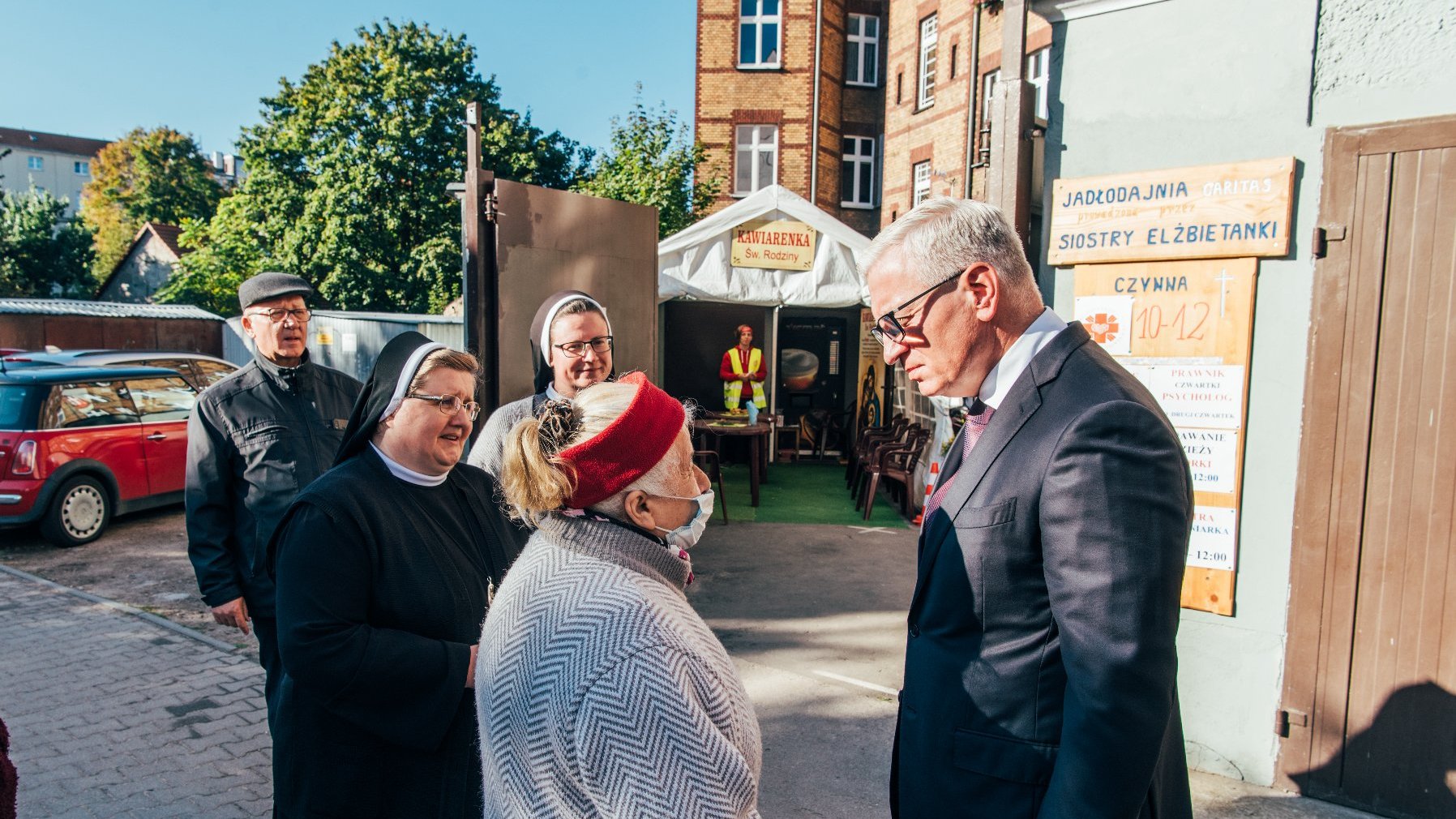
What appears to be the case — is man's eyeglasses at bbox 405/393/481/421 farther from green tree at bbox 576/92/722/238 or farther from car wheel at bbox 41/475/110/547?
green tree at bbox 576/92/722/238

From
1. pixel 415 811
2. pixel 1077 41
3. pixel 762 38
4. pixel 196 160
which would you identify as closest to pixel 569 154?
pixel 762 38

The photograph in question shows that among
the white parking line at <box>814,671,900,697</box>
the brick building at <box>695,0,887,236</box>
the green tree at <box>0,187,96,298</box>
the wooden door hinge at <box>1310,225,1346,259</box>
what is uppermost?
the brick building at <box>695,0,887,236</box>

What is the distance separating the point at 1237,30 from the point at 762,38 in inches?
784

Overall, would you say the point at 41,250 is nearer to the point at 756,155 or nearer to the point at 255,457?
the point at 756,155

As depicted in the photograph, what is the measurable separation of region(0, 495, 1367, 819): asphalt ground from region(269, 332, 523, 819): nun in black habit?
191 centimetres

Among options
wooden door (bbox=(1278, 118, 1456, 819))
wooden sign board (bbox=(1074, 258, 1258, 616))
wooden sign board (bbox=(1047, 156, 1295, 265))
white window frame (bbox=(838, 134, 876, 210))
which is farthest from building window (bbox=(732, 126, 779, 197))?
→ wooden door (bbox=(1278, 118, 1456, 819))

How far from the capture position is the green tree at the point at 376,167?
74.7ft

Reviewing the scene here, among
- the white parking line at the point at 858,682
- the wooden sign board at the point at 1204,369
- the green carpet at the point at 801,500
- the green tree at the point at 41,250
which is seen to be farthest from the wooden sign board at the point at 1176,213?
the green tree at the point at 41,250

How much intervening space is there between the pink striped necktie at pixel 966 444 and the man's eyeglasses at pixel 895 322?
0.86ft

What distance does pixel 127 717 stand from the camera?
15.4ft

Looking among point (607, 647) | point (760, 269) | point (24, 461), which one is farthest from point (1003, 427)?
point (24, 461)

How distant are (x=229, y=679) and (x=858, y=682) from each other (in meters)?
3.75

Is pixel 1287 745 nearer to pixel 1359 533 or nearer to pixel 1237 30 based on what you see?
pixel 1359 533

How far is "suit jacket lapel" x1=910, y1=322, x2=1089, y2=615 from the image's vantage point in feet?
5.82
